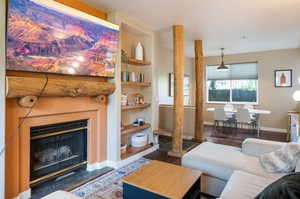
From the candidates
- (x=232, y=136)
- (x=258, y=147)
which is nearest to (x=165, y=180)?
(x=258, y=147)

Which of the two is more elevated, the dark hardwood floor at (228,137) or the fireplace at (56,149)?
the fireplace at (56,149)

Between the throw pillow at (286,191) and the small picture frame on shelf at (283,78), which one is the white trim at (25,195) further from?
the small picture frame on shelf at (283,78)

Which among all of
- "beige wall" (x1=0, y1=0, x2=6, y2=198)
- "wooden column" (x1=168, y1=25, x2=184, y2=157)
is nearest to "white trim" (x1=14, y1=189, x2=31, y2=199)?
"beige wall" (x1=0, y1=0, x2=6, y2=198)

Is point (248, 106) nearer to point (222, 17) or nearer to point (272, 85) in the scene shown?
point (272, 85)

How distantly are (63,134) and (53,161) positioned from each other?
378 millimetres

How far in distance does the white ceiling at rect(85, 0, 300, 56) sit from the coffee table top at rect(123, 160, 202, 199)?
2254 millimetres

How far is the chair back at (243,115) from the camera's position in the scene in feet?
16.8

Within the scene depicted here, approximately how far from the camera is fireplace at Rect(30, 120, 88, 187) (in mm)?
2291

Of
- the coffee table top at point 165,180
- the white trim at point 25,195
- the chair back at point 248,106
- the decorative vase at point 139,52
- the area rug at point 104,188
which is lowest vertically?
the area rug at point 104,188

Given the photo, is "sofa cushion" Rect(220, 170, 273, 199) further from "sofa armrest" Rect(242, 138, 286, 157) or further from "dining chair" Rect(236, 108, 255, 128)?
"dining chair" Rect(236, 108, 255, 128)

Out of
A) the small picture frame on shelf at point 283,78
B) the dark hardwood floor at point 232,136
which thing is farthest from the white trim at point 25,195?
the small picture frame on shelf at point 283,78

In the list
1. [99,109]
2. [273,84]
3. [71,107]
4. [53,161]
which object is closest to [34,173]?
[53,161]

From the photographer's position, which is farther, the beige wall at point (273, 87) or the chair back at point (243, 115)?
the beige wall at point (273, 87)

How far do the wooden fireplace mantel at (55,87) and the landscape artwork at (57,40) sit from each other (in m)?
0.13
